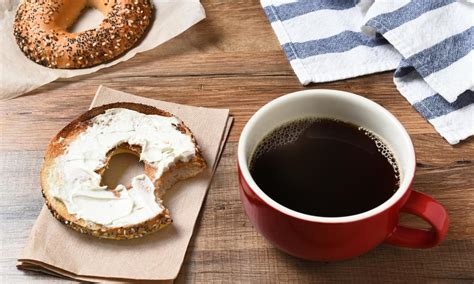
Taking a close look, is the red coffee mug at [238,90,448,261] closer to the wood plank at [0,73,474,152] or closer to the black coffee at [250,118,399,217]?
the black coffee at [250,118,399,217]

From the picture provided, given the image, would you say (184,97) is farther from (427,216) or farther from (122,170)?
(427,216)

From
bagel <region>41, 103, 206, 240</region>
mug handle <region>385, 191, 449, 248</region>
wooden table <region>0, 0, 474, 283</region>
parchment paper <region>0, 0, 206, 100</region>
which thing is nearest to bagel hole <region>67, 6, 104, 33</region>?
parchment paper <region>0, 0, 206, 100</region>

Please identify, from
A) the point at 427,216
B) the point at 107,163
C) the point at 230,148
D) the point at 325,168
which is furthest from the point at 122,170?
the point at 427,216

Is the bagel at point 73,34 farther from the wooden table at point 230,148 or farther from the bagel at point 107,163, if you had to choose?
the bagel at point 107,163

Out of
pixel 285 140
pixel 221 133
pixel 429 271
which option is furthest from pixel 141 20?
pixel 429 271

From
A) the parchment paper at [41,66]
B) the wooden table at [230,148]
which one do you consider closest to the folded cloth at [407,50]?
the wooden table at [230,148]
